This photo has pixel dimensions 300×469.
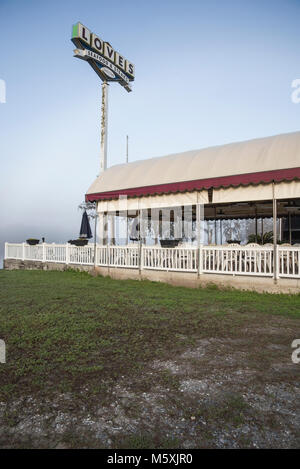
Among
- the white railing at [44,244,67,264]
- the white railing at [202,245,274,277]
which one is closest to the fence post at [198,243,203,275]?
the white railing at [202,245,274,277]

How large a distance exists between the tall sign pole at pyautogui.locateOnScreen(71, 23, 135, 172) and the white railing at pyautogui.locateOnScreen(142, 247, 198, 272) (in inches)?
401

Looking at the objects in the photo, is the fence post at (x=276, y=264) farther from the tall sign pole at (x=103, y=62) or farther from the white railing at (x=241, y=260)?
the tall sign pole at (x=103, y=62)

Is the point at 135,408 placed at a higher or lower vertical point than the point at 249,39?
lower

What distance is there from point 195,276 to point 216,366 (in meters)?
6.11

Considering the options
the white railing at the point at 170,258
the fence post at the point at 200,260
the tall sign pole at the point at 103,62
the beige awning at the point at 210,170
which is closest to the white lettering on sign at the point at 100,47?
the tall sign pole at the point at 103,62

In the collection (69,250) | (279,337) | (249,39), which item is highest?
(249,39)

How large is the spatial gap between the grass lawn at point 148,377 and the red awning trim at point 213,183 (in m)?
3.65

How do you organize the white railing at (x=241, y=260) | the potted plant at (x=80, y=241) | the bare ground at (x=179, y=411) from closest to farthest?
the bare ground at (x=179, y=411), the white railing at (x=241, y=260), the potted plant at (x=80, y=241)

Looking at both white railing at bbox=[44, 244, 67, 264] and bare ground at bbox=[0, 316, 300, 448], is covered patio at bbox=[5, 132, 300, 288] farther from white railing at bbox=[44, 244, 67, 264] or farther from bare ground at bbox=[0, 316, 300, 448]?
bare ground at bbox=[0, 316, 300, 448]

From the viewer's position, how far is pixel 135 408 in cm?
255

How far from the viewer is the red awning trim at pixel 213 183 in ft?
25.9

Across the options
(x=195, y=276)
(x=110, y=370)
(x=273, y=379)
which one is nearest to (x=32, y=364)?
(x=110, y=370)
